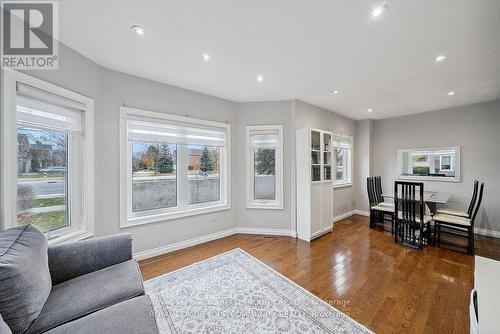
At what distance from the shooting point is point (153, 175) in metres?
3.01

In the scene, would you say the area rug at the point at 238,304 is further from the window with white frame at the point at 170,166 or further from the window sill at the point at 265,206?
the window sill at the point at 265,206

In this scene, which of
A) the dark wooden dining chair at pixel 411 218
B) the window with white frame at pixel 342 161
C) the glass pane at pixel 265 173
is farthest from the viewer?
the window with white frame at pixel 342 161

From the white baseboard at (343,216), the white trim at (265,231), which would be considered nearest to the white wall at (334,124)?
the white baseboard at (343,216)

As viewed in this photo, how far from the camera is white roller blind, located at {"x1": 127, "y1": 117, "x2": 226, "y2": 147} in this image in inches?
110

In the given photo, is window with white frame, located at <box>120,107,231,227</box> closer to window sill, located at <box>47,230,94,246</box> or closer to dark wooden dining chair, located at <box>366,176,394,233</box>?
window sill, located at <box>47,230,94,246</box>

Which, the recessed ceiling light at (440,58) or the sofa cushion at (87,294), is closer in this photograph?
the sofa cushion at (87,294)

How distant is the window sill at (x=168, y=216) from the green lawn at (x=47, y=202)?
28.3 inches

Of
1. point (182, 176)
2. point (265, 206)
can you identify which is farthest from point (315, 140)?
point (182, 176)

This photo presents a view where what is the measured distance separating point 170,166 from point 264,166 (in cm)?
177

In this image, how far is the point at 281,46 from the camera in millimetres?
2057

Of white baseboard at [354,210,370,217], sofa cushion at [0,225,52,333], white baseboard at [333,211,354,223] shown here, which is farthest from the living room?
white baseboard at [354,210,370,217]

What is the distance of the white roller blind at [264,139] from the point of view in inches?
152

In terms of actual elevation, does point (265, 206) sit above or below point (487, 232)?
above

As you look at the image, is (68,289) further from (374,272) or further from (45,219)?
(374,272)
